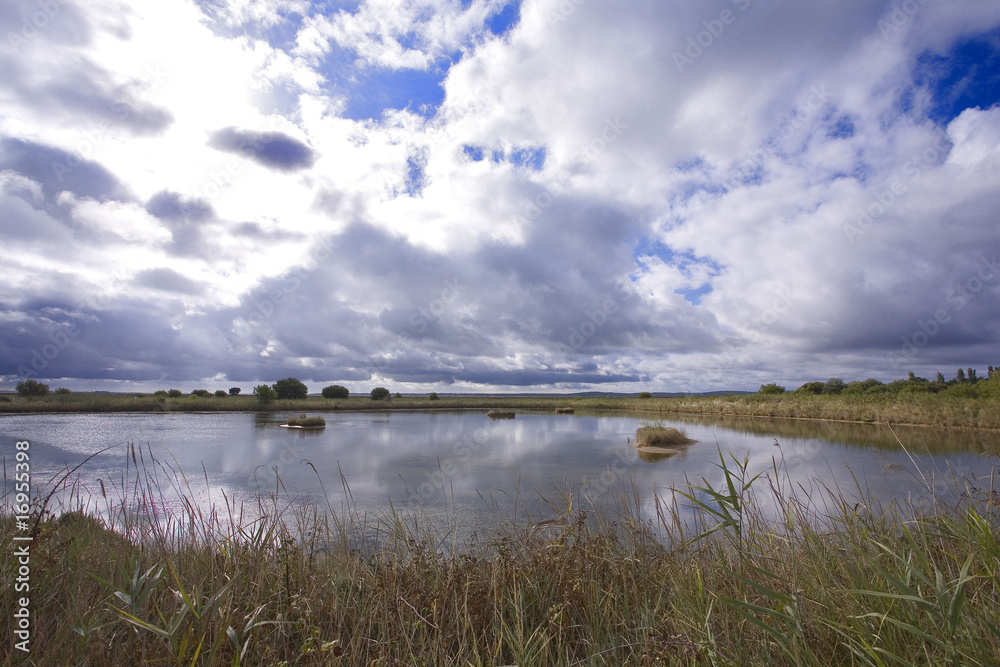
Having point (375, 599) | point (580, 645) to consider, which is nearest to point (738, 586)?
point (580, 645)

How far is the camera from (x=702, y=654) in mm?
1946

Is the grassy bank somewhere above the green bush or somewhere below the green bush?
below

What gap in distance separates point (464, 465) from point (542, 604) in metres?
9.99

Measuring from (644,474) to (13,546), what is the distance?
418 inches

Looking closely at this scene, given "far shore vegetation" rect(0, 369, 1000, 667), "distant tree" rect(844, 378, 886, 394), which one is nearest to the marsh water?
"far shore vegetation" rect(0, 369, 1000, 667)

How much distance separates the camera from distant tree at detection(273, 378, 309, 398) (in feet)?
174

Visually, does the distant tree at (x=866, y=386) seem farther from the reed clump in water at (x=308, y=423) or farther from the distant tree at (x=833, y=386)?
the reed clump in water at (x=308, y=423)

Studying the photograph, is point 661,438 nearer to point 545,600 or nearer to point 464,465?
point 464,465

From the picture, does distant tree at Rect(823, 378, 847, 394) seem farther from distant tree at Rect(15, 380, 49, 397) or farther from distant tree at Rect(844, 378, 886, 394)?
distant tree at Rect(15, 380, 49, 397)

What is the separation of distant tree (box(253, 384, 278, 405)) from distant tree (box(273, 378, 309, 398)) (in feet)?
11.5

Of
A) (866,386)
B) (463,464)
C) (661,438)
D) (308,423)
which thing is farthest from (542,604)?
(866,386)

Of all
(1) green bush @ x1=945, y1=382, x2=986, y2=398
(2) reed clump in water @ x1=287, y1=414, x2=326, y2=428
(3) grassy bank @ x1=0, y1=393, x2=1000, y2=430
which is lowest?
(2) reed clump in water @ x1=287, y1=414, x2=326, y2=428

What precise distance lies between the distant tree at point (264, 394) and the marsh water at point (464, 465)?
24.6m

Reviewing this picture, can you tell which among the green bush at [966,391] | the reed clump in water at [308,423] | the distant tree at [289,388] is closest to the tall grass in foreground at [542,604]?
the reed clump in water at [308,423]
